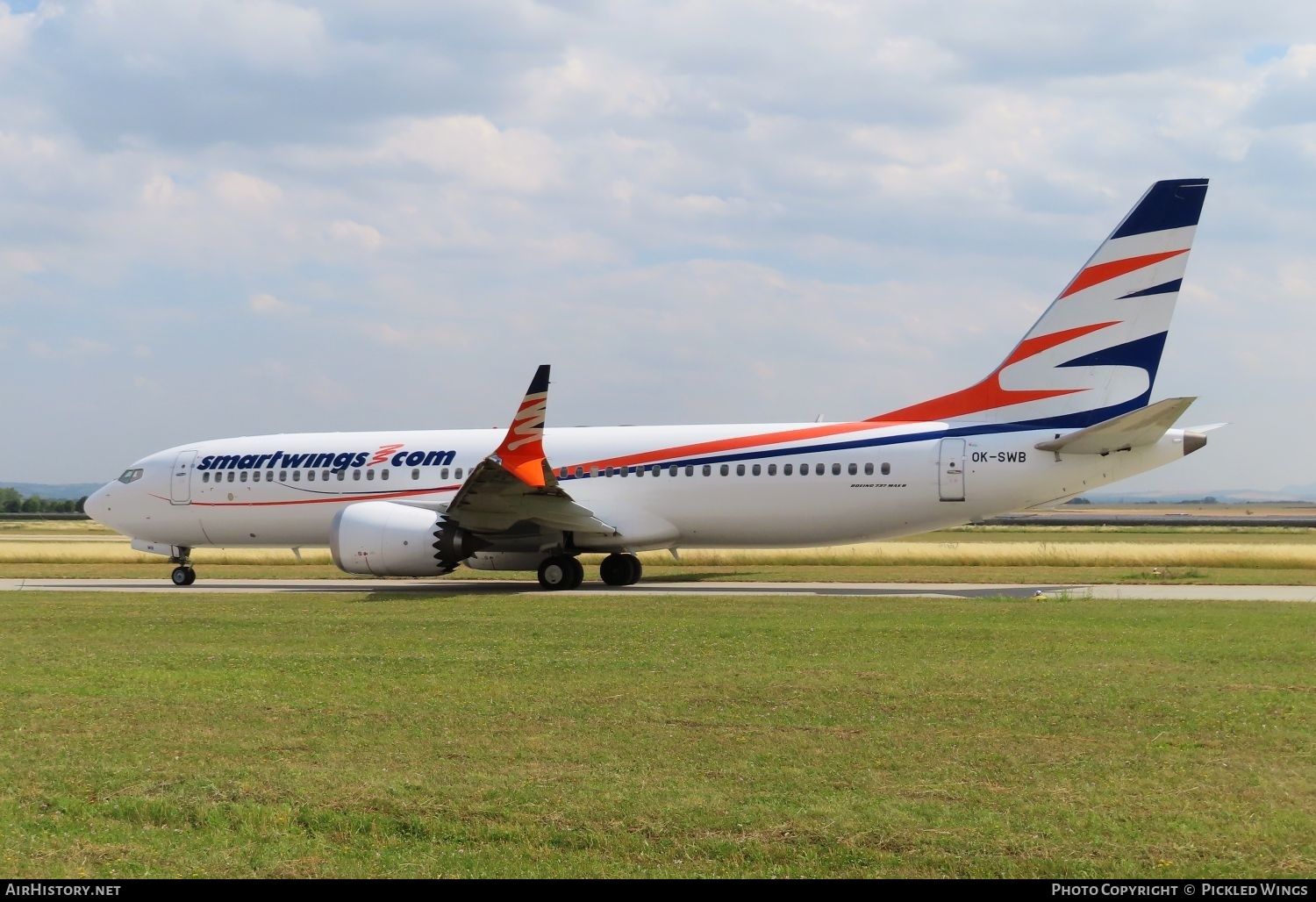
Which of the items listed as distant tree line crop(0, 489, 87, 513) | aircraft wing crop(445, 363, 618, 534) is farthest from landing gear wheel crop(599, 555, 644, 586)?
distant tree line crop(0, 489, 87, 513)

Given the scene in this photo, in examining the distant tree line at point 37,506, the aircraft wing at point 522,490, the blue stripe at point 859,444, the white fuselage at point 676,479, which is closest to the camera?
the aircraft wing at point 522,490

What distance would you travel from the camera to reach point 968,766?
7.82 meters

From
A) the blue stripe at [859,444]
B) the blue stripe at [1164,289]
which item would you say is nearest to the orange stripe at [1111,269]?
the blue stripe at [1164,289]

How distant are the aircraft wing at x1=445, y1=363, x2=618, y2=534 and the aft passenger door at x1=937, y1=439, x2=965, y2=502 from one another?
21.3 ft

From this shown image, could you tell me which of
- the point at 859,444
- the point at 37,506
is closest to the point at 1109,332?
the point at 859,444

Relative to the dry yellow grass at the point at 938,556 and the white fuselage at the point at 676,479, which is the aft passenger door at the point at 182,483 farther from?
the dry yellow grass at the point at 938,556

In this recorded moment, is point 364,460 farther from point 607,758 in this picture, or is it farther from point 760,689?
point 607,758

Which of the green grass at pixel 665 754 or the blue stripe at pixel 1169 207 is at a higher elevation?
the blue stripe at pixel 1169 207

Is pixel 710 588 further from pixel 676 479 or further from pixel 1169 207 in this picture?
pixel 1169 207

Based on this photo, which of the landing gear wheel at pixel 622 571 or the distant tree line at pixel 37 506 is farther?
the distant tree line at pixel 37 506

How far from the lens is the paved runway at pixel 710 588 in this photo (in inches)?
882

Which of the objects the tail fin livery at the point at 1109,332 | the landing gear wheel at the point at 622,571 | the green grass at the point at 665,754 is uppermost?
the tail fin livery at the point at 1109,332

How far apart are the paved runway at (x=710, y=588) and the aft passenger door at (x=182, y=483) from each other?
1.90 m
